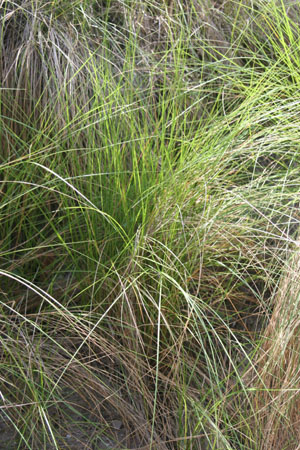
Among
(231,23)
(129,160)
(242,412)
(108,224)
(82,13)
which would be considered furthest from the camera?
(231,23)

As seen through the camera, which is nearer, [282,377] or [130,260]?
[282,377]

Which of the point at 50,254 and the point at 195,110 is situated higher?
the point at 195,110

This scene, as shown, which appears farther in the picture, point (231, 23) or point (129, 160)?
point (231, 23)

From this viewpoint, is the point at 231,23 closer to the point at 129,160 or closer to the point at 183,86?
the point at 183,86

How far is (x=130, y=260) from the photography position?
5.06 ft

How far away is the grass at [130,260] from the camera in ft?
4.70

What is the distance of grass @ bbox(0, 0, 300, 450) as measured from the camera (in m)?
1.43

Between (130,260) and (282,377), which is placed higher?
(130,260)

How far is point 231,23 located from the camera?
2.26 meters

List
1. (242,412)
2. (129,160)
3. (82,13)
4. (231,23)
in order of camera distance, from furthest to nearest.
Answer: (231,23)
(82,13)
(129,160)
(242,412)

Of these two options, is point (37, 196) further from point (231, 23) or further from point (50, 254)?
point (231, 23)

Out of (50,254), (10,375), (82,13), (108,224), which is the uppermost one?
(82,13)

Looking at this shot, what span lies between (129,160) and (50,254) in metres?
0.34

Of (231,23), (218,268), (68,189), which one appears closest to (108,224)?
(68,189)
